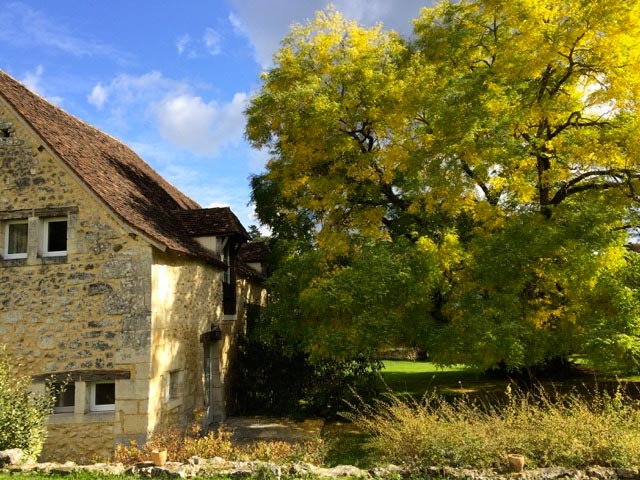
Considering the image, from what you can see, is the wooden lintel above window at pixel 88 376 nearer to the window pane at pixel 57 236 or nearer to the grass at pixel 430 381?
the window pane at pixel 57 236

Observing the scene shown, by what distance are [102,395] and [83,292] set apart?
221 centimetres

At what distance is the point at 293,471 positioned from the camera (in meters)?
7.93

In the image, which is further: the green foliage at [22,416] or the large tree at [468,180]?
the large tree at [468,180]

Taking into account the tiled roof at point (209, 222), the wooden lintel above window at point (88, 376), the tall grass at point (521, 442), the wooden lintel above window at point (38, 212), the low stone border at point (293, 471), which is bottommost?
the low stone border at point (293, 471)

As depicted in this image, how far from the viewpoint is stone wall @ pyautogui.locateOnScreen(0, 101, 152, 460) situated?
10.4 metres

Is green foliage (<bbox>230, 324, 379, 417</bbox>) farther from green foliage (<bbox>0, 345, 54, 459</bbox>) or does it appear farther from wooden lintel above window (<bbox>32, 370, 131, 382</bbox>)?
green foliage (<bbox>0, 345, 54, 459</bbox>)

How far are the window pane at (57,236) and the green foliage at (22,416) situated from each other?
8.50 ft

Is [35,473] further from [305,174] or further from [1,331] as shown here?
[305,174]

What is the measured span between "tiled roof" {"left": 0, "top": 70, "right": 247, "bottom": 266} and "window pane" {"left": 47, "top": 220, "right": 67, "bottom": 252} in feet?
4.25

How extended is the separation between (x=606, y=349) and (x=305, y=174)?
350 inches

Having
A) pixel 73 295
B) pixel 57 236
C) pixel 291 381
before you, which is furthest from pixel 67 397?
pixel 291 381

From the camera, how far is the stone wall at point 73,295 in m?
10.4

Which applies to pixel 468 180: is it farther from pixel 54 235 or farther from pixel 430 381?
pixel 54 235

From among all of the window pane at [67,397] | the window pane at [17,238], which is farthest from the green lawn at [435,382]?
the window pane at [17,238]
